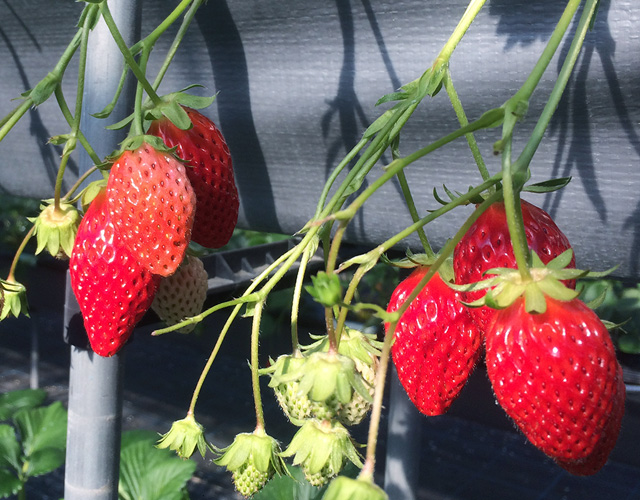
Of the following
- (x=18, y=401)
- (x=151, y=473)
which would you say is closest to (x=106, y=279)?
(x=151, y=473)

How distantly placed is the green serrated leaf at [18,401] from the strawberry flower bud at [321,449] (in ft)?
5.41

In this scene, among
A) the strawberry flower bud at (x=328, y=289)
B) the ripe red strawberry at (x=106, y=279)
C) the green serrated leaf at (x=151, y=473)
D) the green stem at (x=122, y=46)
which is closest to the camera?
the strawberry flower bud at (x=328, y=289)

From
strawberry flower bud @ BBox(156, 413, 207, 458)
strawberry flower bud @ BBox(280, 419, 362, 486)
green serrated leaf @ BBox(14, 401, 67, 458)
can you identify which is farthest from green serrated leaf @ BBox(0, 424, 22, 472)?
strawberry flower bud @ BBox(280, 419, 362, 486)

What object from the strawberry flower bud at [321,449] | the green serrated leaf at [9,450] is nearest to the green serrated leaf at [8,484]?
the green serrated leaf at [9,450]

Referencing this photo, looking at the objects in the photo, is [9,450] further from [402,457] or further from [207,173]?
[207,173]

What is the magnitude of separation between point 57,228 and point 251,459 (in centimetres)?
22

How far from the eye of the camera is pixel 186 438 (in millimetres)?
543

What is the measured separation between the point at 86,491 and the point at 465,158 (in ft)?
1.57

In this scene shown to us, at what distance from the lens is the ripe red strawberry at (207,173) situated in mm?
498

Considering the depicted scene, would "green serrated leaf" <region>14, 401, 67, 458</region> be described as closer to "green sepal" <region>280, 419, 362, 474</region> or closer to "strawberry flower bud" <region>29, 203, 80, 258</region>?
"strawberry flower bud" <region>29, 203, 80, 258</region>

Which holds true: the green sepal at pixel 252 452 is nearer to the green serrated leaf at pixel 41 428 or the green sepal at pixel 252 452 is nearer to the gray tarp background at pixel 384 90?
the gray tarp background at pixel 384 90

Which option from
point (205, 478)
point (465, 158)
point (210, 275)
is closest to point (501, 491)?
point (205, 478)

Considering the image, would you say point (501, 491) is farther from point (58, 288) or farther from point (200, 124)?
point (58, 288)

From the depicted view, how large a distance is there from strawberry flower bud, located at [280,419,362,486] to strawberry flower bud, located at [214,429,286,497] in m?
0.04
